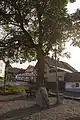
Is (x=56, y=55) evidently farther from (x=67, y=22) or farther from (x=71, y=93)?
(x=71, y=93)

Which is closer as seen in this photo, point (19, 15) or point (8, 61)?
point (19, 15)

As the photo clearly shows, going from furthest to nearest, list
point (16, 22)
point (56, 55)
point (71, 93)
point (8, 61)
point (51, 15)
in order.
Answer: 1. point (71, 93)
2. point (8, 61)
3. point (56, 55)
4. point (16, 22)
5. point (51, 15)

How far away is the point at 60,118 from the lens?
44.4 ft

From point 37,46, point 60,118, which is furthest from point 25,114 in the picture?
point 37,46

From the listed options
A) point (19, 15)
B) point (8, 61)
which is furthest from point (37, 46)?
point (8, 61)

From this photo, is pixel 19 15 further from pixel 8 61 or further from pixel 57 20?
pixel 8 61

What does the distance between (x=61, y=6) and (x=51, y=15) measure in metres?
0.96

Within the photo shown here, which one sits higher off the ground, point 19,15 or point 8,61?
point 19,15

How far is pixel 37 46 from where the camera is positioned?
18.9 metres

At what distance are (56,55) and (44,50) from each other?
2.00m

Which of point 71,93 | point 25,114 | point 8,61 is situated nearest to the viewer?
point 25,114

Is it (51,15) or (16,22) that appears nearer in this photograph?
(51,15)

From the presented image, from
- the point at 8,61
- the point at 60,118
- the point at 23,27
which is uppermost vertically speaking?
the point at 23,27

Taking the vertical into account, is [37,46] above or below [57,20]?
below
